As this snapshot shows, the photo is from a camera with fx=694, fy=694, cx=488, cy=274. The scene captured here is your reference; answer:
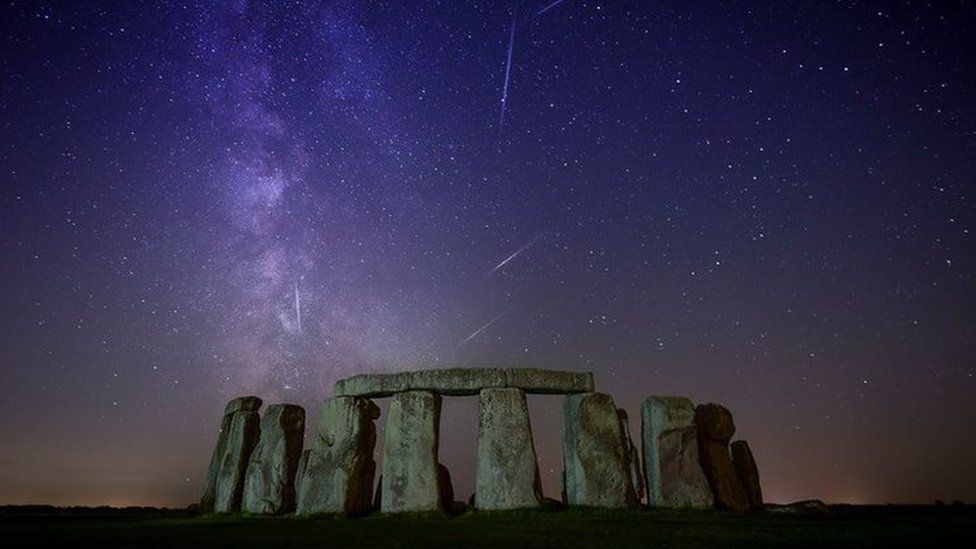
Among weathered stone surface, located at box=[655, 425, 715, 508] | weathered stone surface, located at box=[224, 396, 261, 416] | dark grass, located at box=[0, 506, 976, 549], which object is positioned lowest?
dark grass, located at box=[0, 506, 976, 549]

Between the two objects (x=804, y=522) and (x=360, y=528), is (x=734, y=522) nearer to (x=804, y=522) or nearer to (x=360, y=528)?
(x=804, y=522)

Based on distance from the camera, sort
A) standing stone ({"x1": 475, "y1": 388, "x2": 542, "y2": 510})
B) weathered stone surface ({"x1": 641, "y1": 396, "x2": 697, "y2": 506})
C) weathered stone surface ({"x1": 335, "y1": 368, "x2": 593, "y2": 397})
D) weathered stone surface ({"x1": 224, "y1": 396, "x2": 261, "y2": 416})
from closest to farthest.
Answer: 1. standing stone ({"x1": 475, "y1": 388, "x2": 542, "y2": 510})
2. weathered stone surface ({"x1": 641, "y1": 396, "x2": 697, "y2": 506})
3. weathered stone surface ({"x1": 335, "y1": 368, "x2": 593, "y2": 397})
4. weathered stone surface ({"x1": 224, "y1": 396, "x2": 261, "y2": 416})

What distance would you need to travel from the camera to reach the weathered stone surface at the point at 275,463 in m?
11.1

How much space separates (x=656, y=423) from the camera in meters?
10.9

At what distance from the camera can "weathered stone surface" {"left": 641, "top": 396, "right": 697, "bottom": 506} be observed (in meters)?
10.6

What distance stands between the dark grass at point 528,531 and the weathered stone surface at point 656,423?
1.10 m

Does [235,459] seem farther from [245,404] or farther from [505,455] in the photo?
[505,455]

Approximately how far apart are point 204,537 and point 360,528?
5.52ft

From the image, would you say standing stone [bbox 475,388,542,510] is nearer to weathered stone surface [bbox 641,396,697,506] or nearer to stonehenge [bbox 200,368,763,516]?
stonehenge [bbox 200,368,763,516]

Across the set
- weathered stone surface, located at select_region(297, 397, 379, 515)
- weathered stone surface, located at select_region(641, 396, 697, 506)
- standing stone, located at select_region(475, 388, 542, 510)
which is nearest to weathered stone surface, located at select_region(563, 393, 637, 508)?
weathered stone surface, located at select_region(641, 396, 697, 506)

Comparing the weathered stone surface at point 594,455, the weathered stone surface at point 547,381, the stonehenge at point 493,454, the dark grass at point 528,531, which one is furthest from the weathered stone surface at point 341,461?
the weathered stone surface at point 594,455

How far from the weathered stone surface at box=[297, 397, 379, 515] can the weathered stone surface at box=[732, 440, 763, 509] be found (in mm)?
6005

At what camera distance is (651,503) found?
34.3 ft

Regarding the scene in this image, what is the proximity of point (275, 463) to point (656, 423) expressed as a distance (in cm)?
621
